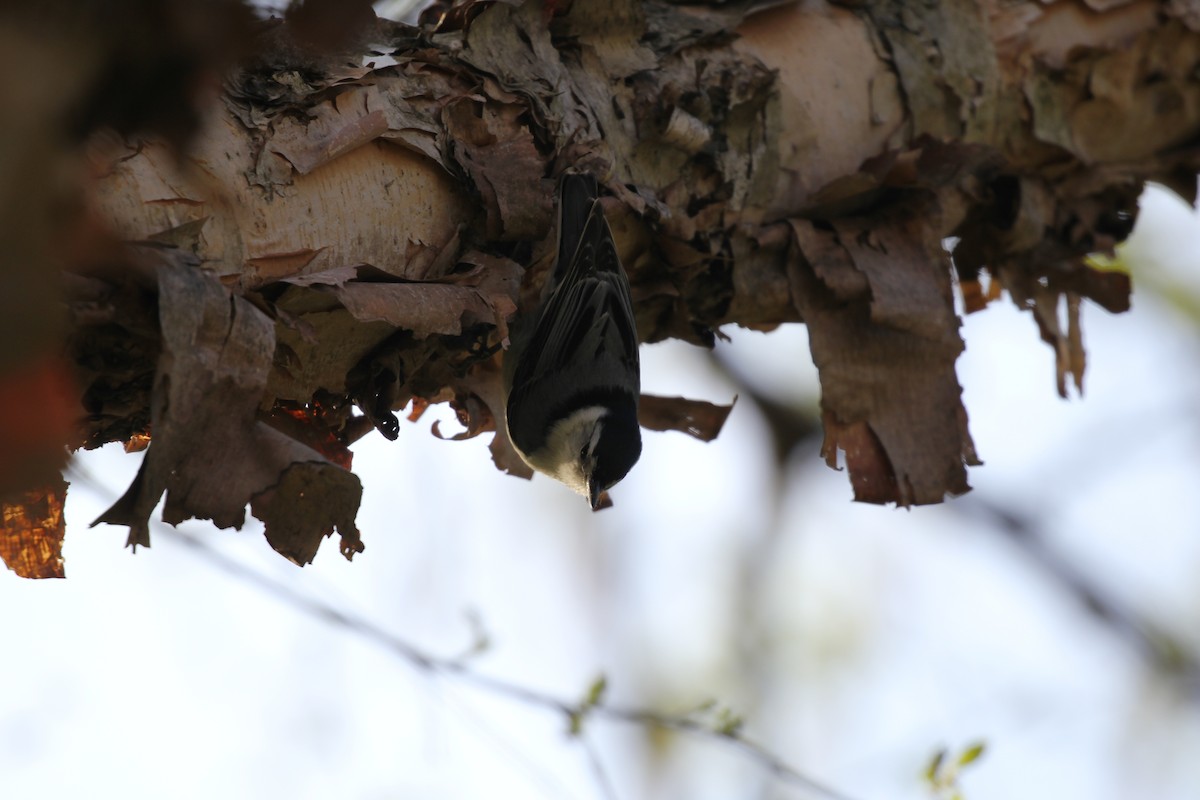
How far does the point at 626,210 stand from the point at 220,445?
86 centimetres

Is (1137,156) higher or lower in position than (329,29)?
lower

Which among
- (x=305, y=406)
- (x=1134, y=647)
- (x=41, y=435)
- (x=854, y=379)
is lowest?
(x=1134, y=647)

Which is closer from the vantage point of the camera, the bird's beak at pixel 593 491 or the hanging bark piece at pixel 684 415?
the hanging bark piece at pixel 684 415

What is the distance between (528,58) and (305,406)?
2.34 feet

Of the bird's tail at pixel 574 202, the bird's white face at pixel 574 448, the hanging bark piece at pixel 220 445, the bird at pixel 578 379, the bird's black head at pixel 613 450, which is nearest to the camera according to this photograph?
the hanging bark piece at pixel 220 445

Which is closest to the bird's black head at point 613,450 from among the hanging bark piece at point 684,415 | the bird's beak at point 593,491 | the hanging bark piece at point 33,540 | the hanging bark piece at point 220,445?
the bird's beak at point 593,491

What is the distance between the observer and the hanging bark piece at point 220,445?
144cm

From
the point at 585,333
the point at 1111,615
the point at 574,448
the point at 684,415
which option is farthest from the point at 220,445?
the point at 1111,615

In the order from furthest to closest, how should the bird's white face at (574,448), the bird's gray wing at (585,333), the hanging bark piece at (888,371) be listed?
the bird's white face at (574,448), the bird's gray wing at (585,333), the hanging bark piece at (888,371)

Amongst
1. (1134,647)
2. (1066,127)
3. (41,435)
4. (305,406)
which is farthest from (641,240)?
(1134,647)

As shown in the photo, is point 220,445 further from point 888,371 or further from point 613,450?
point 613,450

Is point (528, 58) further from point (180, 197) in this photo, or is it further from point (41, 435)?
point (41, 435)

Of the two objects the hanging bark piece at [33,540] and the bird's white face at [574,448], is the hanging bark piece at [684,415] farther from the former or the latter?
the hanging bark piece at [33,540]

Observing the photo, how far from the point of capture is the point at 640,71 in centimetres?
213
